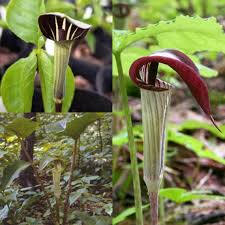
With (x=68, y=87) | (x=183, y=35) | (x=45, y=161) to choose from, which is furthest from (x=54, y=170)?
(x=183, y=35)

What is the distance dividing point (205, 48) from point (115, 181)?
0.82 meters

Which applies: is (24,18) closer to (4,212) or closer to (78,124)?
(78,124)

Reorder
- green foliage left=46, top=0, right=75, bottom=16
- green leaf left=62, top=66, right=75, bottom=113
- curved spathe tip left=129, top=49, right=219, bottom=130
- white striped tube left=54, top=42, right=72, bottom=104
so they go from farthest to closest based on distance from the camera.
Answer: green foliage left=46, top=0, right=75, bottom=16
green leaf left=62, top=66, right=75, bottom=113
white striped tube left=54, top=42, right=72, bottom=104
curved spathe tip left=129, top=49, right=219, bottom=130

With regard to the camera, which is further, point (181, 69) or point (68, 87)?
point (68, 87)

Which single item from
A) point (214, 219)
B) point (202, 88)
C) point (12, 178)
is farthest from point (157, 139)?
point (214, 219)

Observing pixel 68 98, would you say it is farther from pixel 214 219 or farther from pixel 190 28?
pixel 214 219

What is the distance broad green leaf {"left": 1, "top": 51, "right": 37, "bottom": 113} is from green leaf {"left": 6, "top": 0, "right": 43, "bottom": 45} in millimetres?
31

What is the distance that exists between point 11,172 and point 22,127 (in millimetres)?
65

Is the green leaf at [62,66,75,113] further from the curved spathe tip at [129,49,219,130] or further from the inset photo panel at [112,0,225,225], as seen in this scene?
the curved spathe tip at [129,49,219,130]

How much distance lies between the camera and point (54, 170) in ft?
2.19

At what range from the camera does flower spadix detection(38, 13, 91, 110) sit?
0.54 meters

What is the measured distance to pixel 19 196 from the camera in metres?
0.67

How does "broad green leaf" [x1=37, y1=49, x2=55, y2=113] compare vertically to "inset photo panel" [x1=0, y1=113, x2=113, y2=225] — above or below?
above

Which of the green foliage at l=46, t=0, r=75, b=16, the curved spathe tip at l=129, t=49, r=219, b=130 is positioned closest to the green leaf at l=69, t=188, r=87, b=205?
the curved spathe tip at l=129, t=49, r=219, b=130
